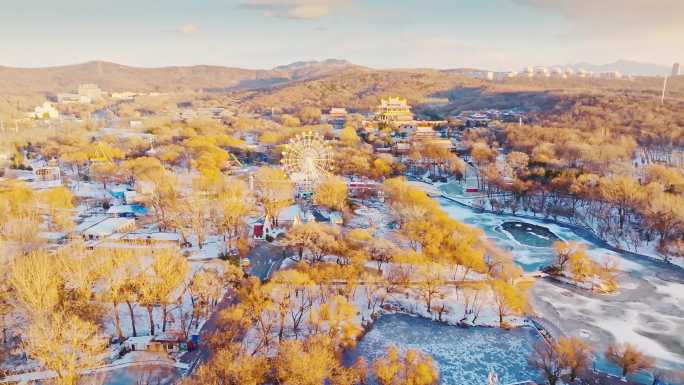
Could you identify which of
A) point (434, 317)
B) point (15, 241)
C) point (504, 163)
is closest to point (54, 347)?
point (15, 241)

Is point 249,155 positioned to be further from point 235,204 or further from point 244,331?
point 244,331

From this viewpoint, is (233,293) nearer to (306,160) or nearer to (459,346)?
(459,346)

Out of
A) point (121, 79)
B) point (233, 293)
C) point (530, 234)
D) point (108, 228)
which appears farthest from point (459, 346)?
point (121, 79)

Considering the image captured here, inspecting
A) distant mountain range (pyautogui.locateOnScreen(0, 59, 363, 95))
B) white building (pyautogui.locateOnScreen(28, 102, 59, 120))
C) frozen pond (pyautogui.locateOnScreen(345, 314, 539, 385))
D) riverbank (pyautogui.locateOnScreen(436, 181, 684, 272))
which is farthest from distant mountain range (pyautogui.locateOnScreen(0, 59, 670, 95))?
frozen pond (pyautogui.locateOnScreen(345, 314, 539, 385))

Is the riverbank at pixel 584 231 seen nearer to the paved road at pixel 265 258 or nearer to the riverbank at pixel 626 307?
the riverbank at pixel 626 307

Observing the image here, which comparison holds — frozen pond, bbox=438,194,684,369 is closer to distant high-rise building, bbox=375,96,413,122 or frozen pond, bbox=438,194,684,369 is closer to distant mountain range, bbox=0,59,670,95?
distant high-rise building, bbox=375,96,413,122

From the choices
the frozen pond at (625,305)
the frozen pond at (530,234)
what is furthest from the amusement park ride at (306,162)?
the frozen pond at (625,305)
